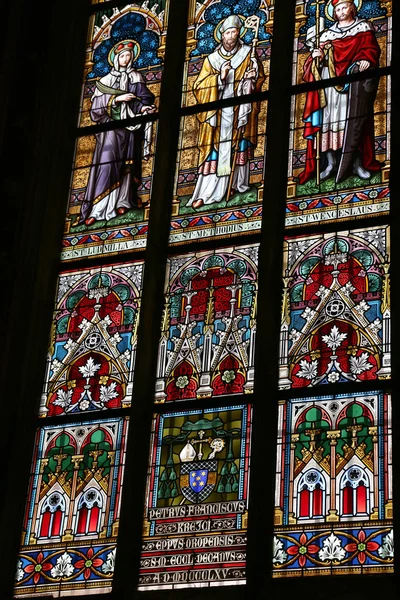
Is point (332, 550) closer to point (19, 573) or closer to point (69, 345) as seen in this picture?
point (19, 573)

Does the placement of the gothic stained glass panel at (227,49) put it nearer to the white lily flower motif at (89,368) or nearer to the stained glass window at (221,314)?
the stained glass window at (221,314)

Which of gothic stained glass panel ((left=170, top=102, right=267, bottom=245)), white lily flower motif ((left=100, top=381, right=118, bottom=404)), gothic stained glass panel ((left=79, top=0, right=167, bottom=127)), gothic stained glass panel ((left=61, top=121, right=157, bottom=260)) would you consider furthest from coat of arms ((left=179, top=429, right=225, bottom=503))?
gothic stained glass panel ((left=79, top=0, right=167, bottom=127))

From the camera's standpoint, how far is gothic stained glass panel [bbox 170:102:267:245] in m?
10.9

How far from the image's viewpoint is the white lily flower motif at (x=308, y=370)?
9.95 metres

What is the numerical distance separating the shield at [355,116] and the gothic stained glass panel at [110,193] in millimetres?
1532

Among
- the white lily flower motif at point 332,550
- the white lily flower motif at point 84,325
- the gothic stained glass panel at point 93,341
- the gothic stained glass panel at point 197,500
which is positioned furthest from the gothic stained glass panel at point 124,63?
the white lily flower motif at point 332,550

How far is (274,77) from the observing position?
11336 mm

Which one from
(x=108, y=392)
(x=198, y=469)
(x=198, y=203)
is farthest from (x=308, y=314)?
(x=108, y=392)

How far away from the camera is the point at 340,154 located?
1077 centimetres

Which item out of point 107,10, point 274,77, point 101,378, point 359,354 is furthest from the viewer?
point 107,10

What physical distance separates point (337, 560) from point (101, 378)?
235 centimetres

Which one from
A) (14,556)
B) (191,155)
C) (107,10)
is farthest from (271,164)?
(14,556)

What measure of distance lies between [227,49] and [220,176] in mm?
1229

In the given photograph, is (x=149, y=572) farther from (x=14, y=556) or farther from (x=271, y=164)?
(x=271, y=164)
